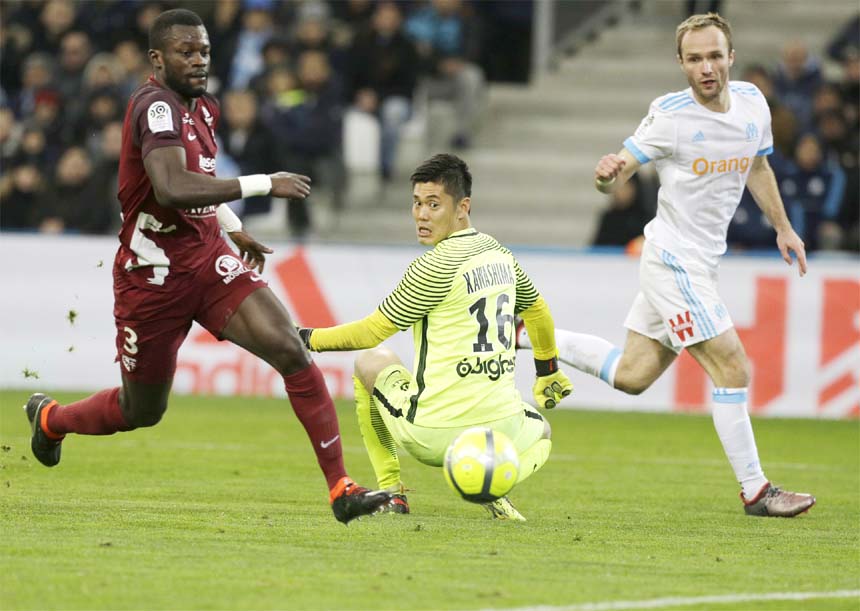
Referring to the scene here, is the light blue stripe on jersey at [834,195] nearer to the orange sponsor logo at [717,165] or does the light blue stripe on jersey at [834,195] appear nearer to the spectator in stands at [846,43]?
the spectator in stands at [846,43]

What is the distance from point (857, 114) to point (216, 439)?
9199mm

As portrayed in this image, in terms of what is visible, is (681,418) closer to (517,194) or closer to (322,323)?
(322,323)

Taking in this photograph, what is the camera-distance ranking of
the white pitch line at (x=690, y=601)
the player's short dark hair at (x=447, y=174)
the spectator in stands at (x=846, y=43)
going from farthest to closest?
1. the spectator in stands at (x=846, y=43)
2. the player's short dark hair at (x=447, y=174)
3. the white pitch line at (x=690, y=601)

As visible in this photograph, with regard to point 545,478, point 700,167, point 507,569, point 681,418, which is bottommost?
point 681,418

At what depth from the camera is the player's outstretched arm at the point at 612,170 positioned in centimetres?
819

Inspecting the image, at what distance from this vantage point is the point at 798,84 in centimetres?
1827

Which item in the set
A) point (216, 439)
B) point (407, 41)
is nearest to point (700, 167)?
point (216, 439)

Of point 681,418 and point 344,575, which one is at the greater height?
point 344,575

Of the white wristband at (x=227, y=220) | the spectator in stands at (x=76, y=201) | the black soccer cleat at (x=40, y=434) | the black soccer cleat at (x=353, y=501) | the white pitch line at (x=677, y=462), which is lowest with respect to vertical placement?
the white pitch line at (x=677, y=462)

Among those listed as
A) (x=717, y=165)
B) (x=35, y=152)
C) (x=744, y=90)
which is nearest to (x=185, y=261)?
(x=717, y=165)

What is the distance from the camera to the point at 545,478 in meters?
→ 10.2

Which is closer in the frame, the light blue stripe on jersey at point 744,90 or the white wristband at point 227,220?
the white wristband at point 227,220

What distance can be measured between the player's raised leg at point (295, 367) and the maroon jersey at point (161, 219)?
38cm

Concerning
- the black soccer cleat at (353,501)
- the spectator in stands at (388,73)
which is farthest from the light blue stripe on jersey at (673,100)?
the spectator in stands at (388,73)
